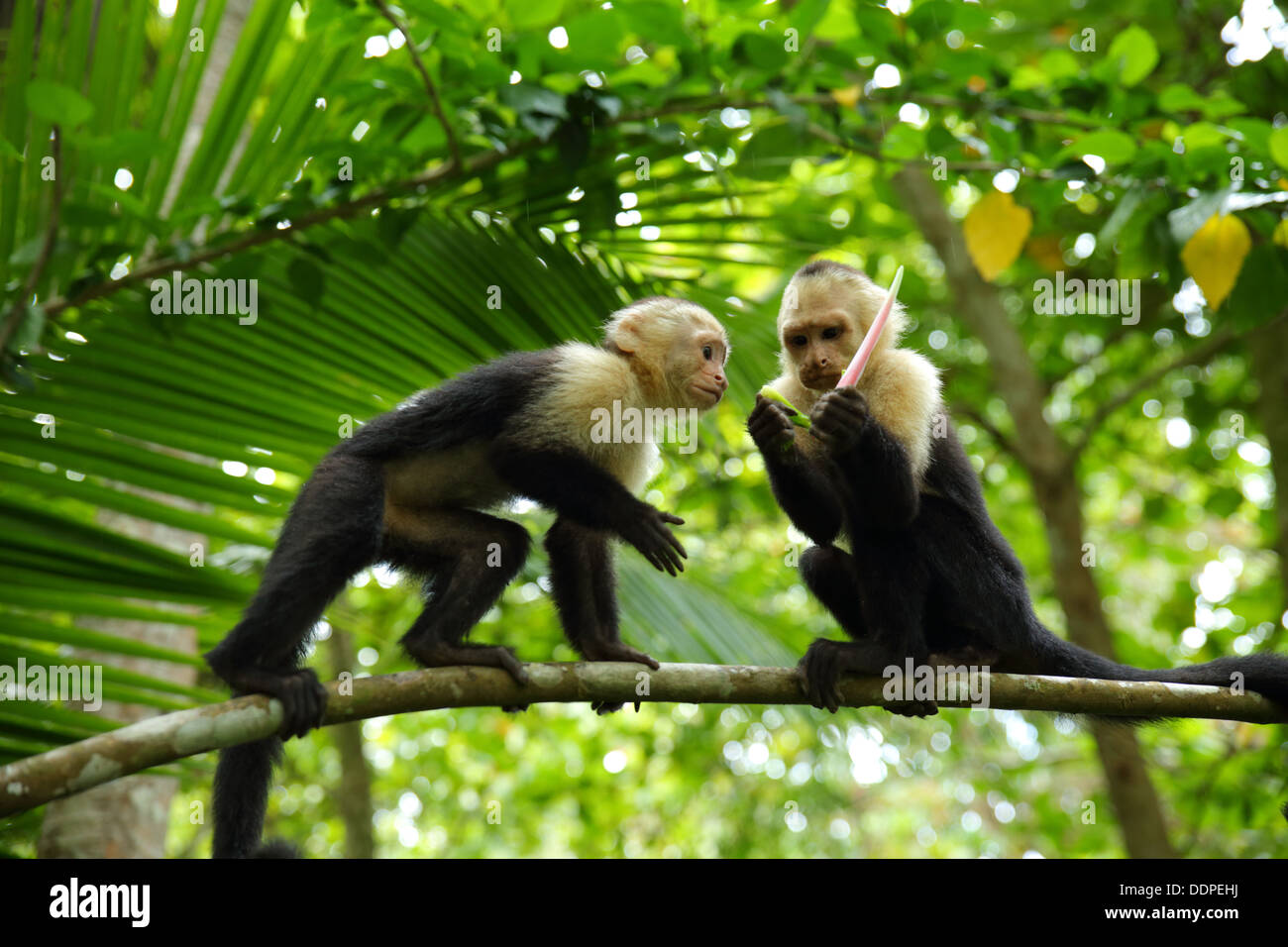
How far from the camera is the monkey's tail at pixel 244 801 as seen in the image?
3.77m

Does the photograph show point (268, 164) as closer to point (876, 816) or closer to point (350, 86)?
point (350, 86)

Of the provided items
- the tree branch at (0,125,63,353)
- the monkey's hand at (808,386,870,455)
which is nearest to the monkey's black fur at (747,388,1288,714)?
the monkey's hand at (808,386,870,455)

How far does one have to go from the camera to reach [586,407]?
4.45 meters

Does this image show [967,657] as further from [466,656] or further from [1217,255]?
[466,656]

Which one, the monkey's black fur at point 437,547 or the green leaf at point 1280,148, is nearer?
the monkey's black fur at point 437,547

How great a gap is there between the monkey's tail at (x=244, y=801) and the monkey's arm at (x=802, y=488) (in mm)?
2052

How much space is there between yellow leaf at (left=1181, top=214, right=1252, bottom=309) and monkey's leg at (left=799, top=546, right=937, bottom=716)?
150 centimetres

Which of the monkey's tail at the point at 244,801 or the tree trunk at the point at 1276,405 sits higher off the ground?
the tree trunk at the point at 1276,405

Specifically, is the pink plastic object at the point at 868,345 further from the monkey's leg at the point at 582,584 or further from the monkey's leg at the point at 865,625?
the monkey's leg at the point at 582,584

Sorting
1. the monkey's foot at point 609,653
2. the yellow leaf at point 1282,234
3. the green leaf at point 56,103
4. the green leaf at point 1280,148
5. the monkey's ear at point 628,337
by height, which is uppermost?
the green leaf at point 1280,148

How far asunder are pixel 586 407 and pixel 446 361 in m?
0.69

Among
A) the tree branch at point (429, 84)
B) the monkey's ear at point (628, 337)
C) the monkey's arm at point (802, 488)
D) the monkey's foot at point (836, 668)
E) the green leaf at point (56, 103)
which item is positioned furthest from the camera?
the monkey's ear at point (628, 337)

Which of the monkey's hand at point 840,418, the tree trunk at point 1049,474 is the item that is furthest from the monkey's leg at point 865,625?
the tree trunk at point 1049,474
